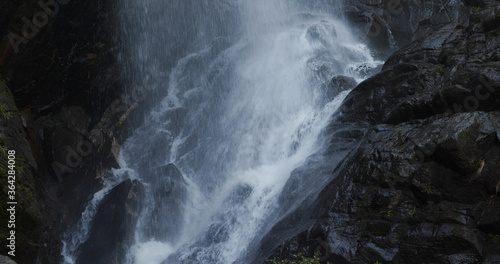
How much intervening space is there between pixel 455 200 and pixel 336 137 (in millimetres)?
5736

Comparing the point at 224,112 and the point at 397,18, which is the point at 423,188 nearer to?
the point at 224,112

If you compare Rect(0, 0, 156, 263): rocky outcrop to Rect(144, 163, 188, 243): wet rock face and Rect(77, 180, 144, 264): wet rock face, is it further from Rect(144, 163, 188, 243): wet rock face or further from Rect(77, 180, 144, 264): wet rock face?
Rect(144, 163, 188, 243): wet rock face

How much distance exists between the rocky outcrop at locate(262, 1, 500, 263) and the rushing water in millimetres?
2680

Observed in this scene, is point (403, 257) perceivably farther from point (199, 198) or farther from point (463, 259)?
point (199, 198)

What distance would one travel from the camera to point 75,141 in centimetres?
1631

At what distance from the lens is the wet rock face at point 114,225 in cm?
1463

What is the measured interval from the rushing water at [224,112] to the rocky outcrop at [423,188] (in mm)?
2680

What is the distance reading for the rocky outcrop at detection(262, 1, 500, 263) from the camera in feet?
23.4

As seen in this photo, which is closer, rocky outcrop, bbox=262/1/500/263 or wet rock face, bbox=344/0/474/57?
rocky outcrop, bbox=262/1/500/263

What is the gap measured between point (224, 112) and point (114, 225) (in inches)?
314

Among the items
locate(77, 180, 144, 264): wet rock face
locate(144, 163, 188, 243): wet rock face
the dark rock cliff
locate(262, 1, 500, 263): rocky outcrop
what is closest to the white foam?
locate(144, 163, 188, 243): wet rock face

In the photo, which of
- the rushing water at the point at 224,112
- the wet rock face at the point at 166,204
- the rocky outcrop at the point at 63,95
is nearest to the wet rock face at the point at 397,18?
the rushing water at the point at 224,112

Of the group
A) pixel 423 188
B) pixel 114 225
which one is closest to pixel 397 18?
pixel 423 188

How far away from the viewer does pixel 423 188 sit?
7.88m
